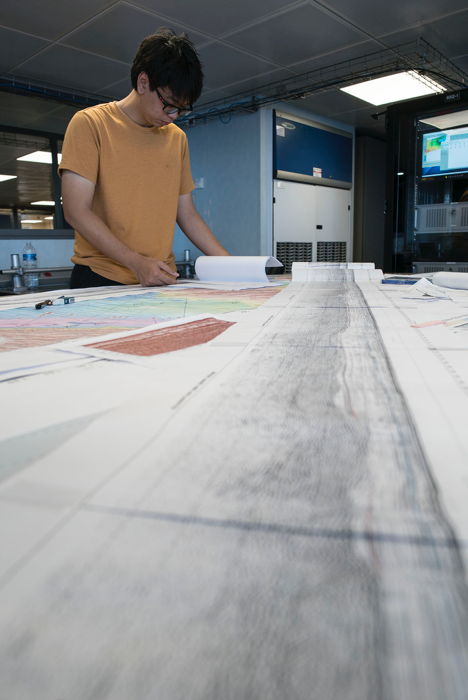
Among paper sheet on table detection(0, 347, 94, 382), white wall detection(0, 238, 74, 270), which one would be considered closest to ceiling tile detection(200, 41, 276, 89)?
white wall detection(0, 238, 74, 270)

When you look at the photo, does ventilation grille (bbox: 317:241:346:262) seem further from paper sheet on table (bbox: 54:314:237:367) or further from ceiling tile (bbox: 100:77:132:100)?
paper sheet on table (bbox: 54:314:237:367)

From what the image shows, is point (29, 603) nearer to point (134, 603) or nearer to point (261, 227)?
point (134, 603)

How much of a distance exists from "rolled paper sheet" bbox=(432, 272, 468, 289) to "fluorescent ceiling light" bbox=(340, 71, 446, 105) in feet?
9.20

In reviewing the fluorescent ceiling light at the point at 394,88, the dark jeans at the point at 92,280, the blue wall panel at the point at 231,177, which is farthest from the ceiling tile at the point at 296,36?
the dark jeans at the point at 92,280

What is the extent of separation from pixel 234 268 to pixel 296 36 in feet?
7.51

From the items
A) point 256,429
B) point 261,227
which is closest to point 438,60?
point 261,227

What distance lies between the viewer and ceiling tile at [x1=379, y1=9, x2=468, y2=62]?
269 centimetres

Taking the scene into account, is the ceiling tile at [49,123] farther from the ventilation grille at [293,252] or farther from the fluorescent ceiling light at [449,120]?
the fluorescent ceiling light at [449,120]

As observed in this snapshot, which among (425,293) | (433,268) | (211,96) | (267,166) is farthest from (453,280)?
(211,96)

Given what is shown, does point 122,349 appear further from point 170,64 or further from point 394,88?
point 394,88

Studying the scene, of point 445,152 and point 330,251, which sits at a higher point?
point 445,152

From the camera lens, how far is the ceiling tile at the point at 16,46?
269 centimetres

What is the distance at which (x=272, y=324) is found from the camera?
59 cm

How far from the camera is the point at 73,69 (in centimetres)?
324
